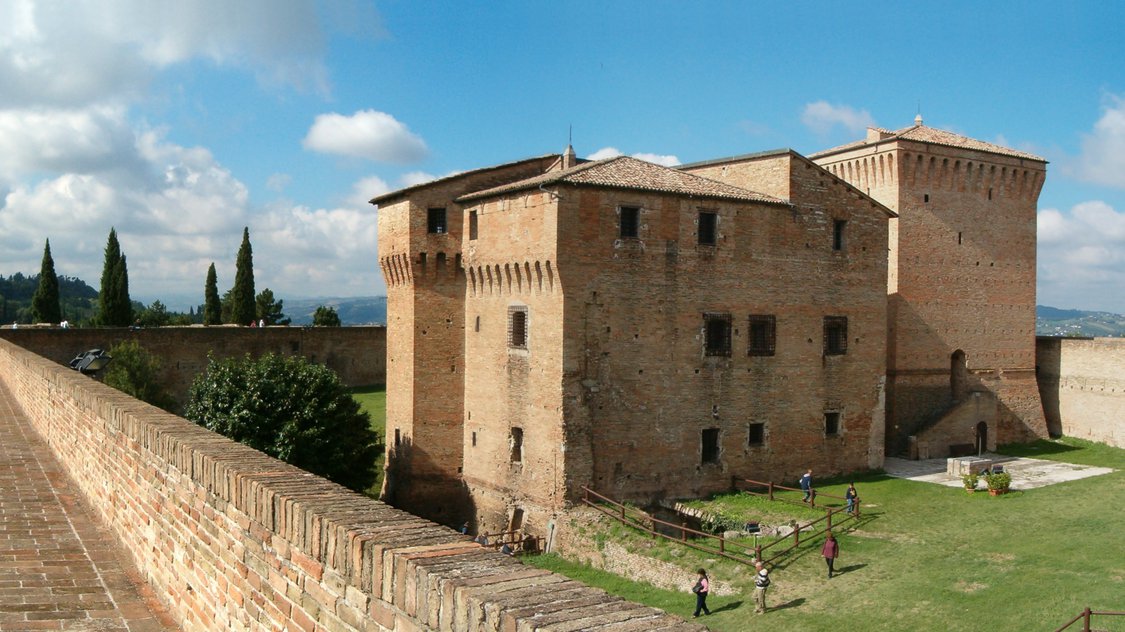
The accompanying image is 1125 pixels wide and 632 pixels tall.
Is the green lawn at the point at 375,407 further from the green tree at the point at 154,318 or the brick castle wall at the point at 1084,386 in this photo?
the brick castle wall at the point at 1084,386

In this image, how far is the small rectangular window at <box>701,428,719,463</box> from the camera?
79.3ft

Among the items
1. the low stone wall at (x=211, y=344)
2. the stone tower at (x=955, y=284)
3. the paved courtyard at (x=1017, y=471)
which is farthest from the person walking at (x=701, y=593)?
the low stone wall at (x=211, y=344)

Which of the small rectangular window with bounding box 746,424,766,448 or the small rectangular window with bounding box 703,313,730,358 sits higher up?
the small rectangular window with bounding box 703,313,730,358

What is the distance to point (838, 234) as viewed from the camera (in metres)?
26.5

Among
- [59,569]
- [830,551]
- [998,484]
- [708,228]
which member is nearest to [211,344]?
[708,228]

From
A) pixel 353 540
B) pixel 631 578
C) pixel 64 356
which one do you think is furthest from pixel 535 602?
pixel 64 356

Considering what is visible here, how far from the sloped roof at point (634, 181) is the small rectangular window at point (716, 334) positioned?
3.24m

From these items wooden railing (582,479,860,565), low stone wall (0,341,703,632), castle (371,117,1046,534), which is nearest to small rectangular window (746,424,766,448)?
castle (371,117,1046,534)

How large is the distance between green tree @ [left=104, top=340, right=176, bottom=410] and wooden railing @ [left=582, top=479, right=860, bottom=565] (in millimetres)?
17749

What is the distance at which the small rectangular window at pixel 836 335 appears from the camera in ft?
86.3

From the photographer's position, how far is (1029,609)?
15.4 metres

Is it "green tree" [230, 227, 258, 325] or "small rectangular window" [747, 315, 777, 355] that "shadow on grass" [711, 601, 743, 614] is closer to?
"small rectangular window" [747, 315, 777, 355]

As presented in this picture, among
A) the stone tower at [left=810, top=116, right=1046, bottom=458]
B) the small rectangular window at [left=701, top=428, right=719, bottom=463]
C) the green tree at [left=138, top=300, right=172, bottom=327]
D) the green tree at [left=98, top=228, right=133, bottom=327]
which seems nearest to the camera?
the small rectangular window at [left=701, top=428, right=719, bottom=463]

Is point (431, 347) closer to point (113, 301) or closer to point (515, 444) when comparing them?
point (515, 444)
